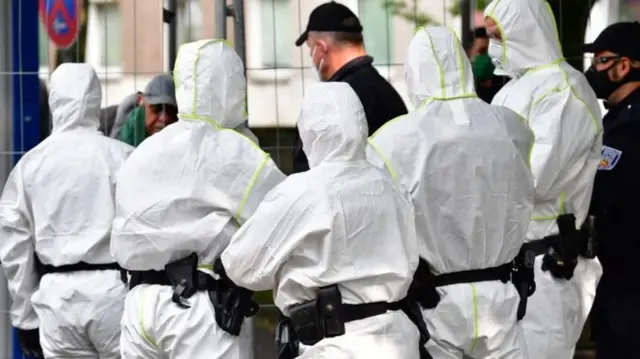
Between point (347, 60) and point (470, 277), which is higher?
point (347, 60)

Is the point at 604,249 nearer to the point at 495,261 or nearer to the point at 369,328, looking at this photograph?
the point at 495,261

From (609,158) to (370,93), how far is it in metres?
1.07

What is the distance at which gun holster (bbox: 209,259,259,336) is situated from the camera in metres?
5.31

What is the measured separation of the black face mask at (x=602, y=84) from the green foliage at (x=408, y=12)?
1.10 metres

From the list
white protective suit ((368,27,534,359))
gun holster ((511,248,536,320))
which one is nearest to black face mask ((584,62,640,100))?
gun holster ((511,248,536,320))

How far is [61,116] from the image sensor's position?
650cm

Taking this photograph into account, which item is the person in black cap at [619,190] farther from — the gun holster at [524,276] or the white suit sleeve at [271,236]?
the white suit sleeve at [271,236]

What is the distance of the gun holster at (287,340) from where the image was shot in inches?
192

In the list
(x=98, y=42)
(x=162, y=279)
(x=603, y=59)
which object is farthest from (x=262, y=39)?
(x=162, y=279)

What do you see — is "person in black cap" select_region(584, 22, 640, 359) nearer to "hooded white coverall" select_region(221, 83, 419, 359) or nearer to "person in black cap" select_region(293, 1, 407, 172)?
"person in black cap" select_region(293, 1, 407, 172)

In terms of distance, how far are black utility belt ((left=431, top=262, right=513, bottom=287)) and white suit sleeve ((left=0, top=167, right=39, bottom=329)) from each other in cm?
213

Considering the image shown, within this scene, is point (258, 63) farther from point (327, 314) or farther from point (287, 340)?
point (327, 314)

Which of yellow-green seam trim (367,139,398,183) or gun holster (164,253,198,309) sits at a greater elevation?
yellow-green seam trim (367,139,398,183)

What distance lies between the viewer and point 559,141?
19.3ft
